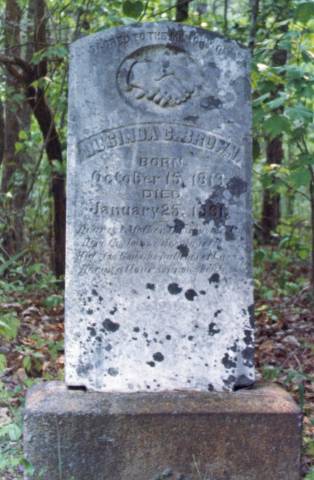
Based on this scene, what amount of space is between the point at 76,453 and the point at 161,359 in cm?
61

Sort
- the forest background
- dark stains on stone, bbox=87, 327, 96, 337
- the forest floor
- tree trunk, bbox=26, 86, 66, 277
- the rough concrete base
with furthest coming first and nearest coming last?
tree trunk, bbox=26, 86, 66, 277, the forest background, the forest floor, dark stains on stone, bbox=87, 327, 96, 337, the rough concrete base

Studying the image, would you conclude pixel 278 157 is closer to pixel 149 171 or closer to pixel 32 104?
pixel 32 104

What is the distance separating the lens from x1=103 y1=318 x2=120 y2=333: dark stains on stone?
3.68 metres

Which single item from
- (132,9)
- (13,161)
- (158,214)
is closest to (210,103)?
(158,214)

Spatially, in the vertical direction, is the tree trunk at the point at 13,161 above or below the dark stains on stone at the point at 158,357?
above

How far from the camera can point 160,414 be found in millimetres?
3422

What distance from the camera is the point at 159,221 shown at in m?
3.72

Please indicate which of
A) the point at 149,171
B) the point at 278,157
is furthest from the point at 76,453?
the point at 278,157

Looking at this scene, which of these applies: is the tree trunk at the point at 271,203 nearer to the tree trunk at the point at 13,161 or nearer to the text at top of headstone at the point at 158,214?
the tree trunk at the point at 13,161

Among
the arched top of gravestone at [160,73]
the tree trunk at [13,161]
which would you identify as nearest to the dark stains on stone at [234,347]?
the arched top of gravestone at [160,73]

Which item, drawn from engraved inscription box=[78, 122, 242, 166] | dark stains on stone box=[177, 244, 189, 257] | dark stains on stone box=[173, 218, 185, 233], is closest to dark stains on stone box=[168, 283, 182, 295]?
dark stains on stone box=[177, 244, 189, 257]

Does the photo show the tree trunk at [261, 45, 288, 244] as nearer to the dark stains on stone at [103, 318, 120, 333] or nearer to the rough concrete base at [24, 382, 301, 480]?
the dark stains on stone at [103, 318, 120, 333]

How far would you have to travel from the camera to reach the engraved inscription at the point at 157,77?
3717 millimetres

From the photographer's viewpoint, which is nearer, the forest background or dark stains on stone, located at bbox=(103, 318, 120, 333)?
dark stains on stone, located at bbox=(103, 318, 120, 333)
